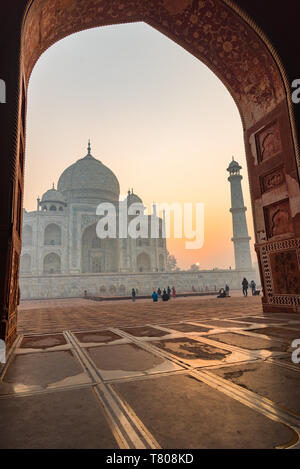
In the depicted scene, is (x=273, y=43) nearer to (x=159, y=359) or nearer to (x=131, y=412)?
(x=159, y=359)

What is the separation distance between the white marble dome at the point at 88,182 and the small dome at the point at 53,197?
1.05 m

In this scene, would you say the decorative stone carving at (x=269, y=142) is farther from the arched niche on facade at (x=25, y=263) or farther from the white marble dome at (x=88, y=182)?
the white marble dome at (x=88, y=182)

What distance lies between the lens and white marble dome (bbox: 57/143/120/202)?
28547mm

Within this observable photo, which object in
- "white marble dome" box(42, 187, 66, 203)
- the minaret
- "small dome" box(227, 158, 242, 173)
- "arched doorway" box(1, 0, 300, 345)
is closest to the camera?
"arched doorway" box(1, 0, 300, 345)

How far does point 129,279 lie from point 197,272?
581 cm

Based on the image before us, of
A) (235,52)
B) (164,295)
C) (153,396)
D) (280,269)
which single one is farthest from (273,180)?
(164,295)

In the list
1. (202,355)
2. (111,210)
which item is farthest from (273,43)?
(111,210)

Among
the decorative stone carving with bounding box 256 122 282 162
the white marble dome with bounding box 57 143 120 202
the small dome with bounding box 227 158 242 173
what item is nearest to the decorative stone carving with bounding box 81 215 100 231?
the white marble dome with bounding box 57 143 120 202

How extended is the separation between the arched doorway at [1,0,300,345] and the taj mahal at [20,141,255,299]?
51.8 ft

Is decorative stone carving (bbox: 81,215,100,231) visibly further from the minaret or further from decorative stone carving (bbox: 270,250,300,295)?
decorative stone carving (bbox: 270,250,300,295)

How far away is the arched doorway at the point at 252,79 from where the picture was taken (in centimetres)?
451

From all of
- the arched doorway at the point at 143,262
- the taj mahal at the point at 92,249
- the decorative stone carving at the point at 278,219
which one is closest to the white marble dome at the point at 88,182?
the taj mahal at the point at 92,249

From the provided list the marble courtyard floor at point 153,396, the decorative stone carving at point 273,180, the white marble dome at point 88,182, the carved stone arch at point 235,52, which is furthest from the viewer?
the white marble dome at point 88,182

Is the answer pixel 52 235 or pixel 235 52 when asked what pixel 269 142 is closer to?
pixel 235 52
